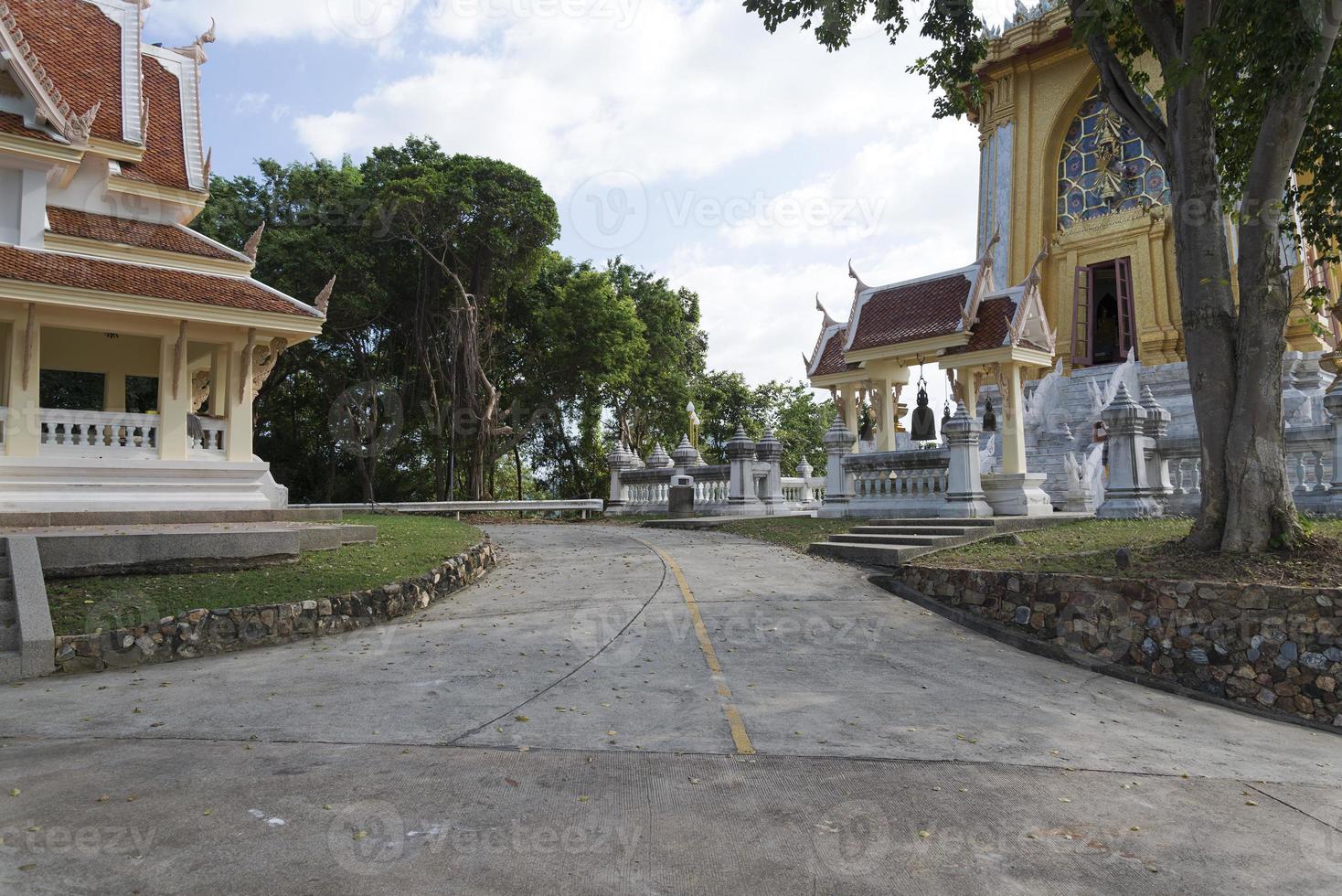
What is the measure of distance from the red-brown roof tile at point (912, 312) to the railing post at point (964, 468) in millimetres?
2167

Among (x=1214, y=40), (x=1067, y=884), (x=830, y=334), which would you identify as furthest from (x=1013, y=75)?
(x=1067, y=884)

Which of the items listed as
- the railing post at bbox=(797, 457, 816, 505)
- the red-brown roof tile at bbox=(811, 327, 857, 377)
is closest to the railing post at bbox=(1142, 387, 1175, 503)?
the red-brown roof tile at bbox=(811, 327, 857, 377)

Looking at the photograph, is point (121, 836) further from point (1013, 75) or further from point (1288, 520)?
point (1013, 75)

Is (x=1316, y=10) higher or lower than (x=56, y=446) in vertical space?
higher

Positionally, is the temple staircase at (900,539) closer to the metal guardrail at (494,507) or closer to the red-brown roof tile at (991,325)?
the red-brown roof tile at (991,325)

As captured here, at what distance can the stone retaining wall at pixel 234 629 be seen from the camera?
7535 mm

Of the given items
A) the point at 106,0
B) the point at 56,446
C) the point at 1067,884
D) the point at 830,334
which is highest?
the point at 106,0

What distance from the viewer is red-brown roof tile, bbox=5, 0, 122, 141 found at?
46.7 ft

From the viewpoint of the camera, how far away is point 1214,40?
7.82 m

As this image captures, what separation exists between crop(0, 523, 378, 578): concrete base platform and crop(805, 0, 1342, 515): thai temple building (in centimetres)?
1047

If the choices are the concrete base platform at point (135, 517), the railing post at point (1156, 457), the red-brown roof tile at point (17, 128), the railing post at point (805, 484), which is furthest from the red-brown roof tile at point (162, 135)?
the railing post at point (1156, 457)

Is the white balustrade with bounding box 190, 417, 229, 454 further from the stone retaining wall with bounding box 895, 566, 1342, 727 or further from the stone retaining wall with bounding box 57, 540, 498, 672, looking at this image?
the stone retaining wall with bounding box 895, 566, 1342, 727

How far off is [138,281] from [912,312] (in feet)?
44.3

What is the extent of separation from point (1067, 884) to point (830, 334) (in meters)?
16.7
